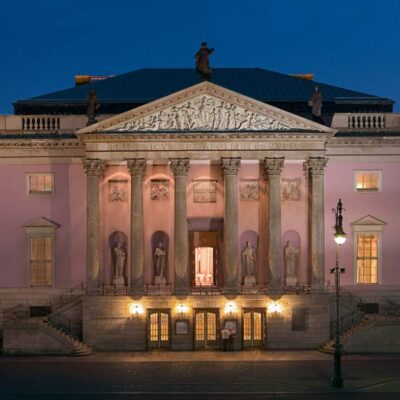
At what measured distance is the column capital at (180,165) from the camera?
138 ft

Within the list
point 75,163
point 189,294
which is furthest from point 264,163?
point 75,163

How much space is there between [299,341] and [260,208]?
859 centimetres

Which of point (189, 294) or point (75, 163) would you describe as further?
point (75, 163)

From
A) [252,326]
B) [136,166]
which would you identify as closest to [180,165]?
[136,166]

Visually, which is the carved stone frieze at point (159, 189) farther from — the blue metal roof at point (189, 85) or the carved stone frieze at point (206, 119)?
the blue metal roof at point (189, 85)

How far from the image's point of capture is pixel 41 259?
45062 mm

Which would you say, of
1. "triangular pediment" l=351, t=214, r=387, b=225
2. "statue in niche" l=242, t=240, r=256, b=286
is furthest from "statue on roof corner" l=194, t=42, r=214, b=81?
"triangular pediment" l=351, t=214, r=387, b=225

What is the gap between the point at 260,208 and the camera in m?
45.2

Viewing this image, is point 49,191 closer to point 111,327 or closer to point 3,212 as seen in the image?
point 3,212

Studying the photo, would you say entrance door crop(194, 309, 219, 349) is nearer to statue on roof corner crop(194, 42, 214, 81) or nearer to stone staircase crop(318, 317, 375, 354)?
stone staircase crop(318, 317, 375, 354)

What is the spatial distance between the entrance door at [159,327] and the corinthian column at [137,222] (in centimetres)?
170

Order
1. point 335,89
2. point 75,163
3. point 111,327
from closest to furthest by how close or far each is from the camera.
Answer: point 111,327, point 75,163, point 335,89

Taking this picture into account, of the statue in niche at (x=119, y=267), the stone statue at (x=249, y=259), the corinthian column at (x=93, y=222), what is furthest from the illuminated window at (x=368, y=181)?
the corinthian column at (x=93, y=222)

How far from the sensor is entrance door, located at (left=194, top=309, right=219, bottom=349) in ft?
138
